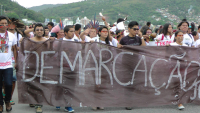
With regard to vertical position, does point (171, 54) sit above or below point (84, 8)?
below

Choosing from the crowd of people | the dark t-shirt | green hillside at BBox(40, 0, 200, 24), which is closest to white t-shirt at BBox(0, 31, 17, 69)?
the crowd of people

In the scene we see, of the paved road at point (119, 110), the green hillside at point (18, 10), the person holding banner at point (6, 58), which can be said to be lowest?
the paved road at point (119, 110)

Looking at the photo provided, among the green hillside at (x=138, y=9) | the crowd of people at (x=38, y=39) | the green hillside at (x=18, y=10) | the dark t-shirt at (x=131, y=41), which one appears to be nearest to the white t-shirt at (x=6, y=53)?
the crowd of people at (x=38, y=39)

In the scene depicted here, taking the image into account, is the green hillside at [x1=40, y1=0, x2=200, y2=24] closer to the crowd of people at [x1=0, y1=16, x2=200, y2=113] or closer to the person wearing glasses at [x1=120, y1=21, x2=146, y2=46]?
the crowd of people at [x1=0, y1=16, x2=200, y2=113]

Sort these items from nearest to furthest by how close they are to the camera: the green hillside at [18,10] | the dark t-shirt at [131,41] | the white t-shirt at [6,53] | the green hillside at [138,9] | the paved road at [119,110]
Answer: the white t-shirt at [6,53], the paved road at [119,110], the dark t-shirt at [131,41], the green hillside at [18,10], the green hillside at [138,9]

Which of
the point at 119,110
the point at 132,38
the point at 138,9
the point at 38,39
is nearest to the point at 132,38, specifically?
the point at 132,38

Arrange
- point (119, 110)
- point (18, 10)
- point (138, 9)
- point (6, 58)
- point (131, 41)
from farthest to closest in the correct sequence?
point (138, 9)
point (18, 10)
point (131, 41)
point (119, 110)
point (6, 58)

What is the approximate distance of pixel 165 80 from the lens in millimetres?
5621

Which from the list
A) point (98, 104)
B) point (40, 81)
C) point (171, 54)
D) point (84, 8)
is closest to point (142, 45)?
point (171, 54)

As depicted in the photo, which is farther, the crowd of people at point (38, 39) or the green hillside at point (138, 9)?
Result: the green hillside at point (138, 9)

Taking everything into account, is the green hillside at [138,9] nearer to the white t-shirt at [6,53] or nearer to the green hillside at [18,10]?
the green hillside at [18,10]

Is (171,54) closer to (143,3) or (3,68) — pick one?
(3,68)

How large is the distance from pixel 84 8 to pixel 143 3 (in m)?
43.1

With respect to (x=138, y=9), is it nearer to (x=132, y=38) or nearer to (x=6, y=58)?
(x=132, y=38)
